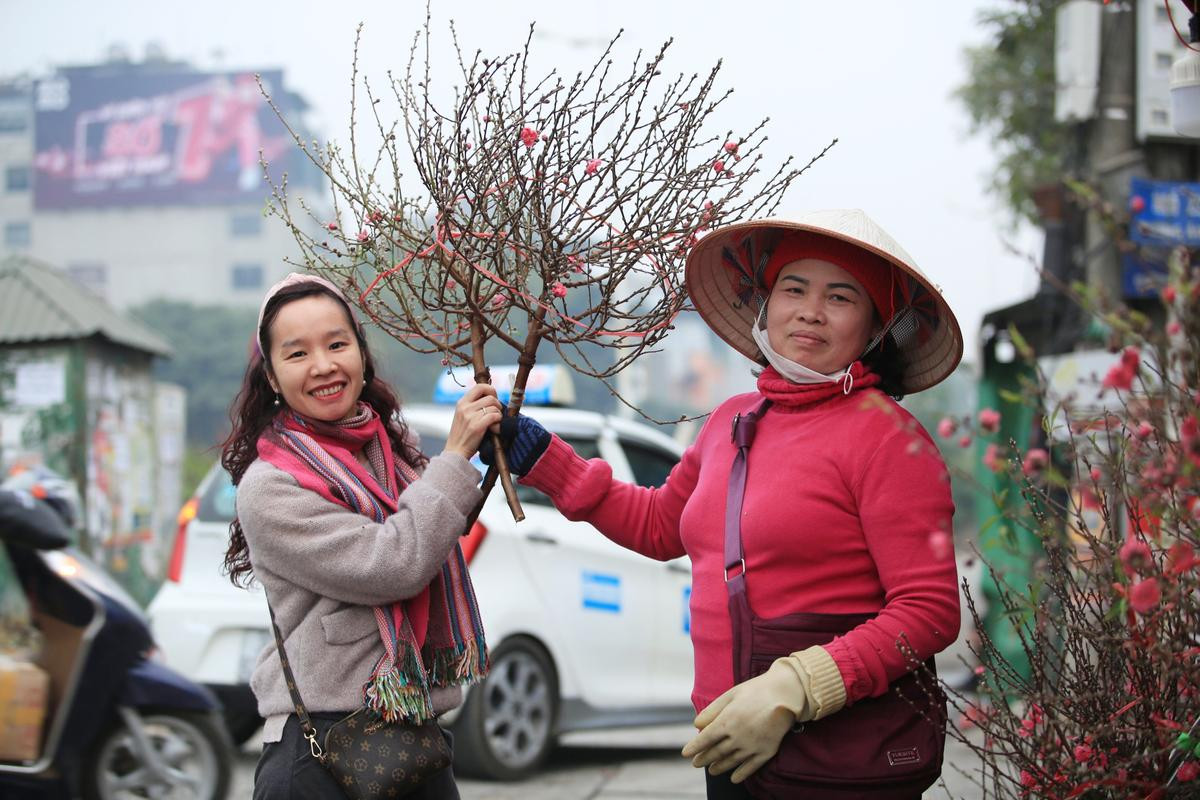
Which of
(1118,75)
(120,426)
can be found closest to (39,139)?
(120,426)

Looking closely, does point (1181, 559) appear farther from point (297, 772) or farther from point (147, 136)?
point (147, 136)

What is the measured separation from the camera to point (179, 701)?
4820 millimetres

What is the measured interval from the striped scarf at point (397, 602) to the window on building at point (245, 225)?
84.5 metres

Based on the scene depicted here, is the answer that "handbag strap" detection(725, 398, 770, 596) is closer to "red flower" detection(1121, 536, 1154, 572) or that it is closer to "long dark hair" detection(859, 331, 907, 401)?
"long dark hair" detection(859, 331, 907, 401)

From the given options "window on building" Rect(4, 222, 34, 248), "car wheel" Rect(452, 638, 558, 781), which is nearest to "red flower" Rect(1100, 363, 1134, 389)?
"car wheel" Rect(452, 638, 558, 781)

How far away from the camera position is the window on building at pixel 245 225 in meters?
83.6

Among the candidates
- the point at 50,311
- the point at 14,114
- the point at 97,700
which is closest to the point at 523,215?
the point at 97,700

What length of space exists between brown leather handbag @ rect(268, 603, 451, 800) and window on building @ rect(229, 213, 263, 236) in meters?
84.8

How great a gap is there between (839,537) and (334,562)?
0.90 metres

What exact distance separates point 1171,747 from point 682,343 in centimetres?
8270

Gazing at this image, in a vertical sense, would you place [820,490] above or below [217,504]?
above

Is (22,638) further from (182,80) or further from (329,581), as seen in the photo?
(182,80)

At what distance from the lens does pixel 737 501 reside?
92.2 inches

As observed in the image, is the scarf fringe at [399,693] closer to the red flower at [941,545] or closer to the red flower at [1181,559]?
the red flower at [941,545]
